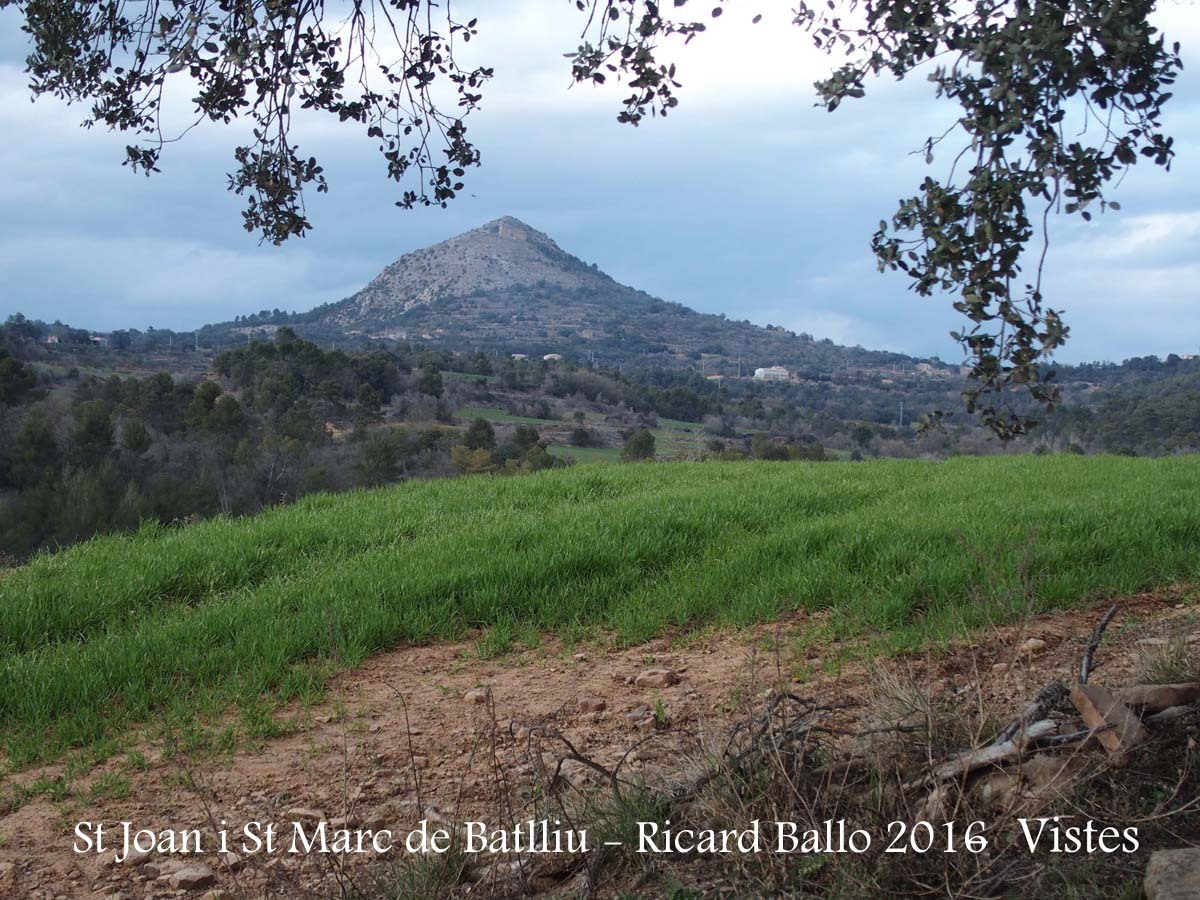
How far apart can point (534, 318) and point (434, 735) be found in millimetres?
82644

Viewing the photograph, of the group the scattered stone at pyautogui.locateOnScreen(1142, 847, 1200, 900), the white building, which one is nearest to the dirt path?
the scattered stone at pyautogui.locateOnScreen(1142, 847, 1200, 900)

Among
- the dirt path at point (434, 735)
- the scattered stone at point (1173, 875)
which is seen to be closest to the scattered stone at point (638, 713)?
the dirt path at point (434, 735)

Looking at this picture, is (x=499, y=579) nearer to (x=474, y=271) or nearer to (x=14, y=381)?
(x=14, y=381)

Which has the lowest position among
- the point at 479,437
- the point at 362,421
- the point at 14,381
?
the point at 479,437

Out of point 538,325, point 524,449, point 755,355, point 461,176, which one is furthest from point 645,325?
point 461,176

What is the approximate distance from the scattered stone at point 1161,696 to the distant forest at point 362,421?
27.0 feet

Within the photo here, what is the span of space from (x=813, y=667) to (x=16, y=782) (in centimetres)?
377

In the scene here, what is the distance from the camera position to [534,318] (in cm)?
8562

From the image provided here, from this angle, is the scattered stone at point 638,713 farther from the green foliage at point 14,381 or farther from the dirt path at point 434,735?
the green foliage at point 14,381

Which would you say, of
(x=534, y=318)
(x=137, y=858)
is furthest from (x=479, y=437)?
(x=534, y=318)

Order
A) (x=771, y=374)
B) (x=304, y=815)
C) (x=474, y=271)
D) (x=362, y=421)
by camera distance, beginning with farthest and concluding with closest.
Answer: (x=474, y=271) → (x=771, y=374) → (x=362, y=421) → (x=304, y=815)

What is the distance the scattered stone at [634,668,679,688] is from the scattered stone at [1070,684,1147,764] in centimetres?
212

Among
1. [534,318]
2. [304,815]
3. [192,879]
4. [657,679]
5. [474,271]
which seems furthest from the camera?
[474,271]

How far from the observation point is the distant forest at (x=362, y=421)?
837 inches
